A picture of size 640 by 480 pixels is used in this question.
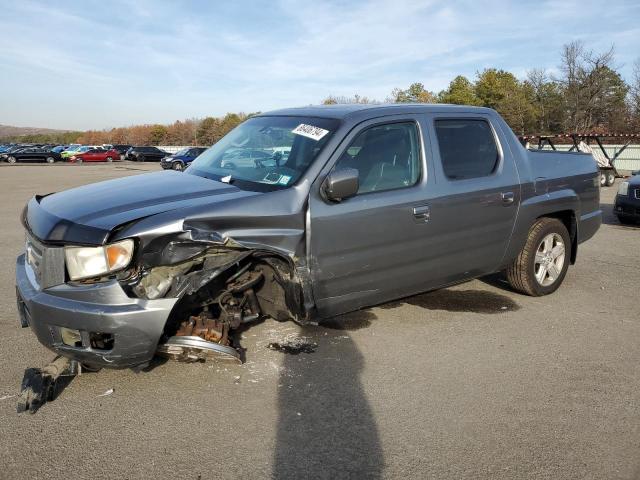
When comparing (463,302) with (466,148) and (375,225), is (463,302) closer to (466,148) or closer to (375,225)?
(466,148)

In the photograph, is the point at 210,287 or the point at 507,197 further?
the point at 507,197

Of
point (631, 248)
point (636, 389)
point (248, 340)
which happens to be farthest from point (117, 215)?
point (631, 248)

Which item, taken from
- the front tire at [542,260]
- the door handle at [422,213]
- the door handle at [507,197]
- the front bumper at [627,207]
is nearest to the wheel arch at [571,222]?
the front tire at [542,260]

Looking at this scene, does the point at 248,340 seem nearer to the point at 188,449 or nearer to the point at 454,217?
the point at 188,449

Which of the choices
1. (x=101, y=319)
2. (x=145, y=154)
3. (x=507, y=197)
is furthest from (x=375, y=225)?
(x=145, y=154)

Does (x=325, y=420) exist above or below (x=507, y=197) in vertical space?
below

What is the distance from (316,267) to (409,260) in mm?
873

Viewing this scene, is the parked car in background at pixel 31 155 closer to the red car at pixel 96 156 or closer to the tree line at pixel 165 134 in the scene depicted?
the red car at pixel 96 156

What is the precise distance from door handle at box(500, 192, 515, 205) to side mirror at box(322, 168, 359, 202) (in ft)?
5.67

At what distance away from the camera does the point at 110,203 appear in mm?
3344

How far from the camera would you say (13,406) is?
10.3 ft

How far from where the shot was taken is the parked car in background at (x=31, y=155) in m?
45.6

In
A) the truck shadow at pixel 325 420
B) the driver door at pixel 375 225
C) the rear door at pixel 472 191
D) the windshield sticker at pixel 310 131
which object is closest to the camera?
the truck shadow at pixel 325 420

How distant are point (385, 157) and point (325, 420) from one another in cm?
201
